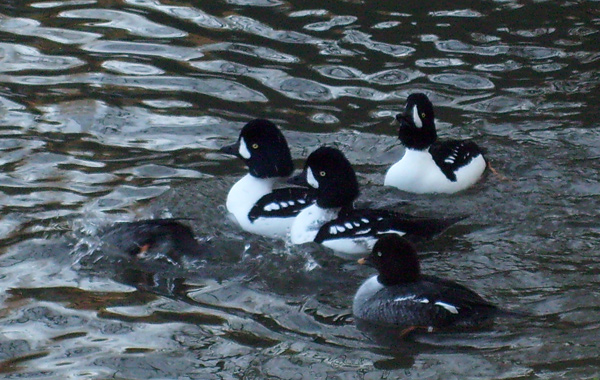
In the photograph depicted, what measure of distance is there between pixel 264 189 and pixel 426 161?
4.90 ft

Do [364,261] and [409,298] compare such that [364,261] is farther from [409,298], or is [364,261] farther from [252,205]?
[252,205]

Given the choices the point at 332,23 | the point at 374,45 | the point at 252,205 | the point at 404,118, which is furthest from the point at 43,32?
the point at 404,118

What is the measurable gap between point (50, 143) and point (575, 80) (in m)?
5.51

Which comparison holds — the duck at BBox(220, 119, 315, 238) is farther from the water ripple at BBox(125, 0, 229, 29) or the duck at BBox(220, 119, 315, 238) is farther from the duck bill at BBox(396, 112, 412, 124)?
the water ripple at BBox(125, 0, 229, 29)

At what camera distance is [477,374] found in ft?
20.3

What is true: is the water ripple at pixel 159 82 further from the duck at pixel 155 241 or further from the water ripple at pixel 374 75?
the duck at pixel 155 241

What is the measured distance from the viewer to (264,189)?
29.5 ft

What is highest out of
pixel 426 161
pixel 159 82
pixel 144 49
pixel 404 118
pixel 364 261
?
pixel 144 49

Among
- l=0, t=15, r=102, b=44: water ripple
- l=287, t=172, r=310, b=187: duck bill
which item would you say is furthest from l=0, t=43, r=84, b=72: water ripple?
l=287, t=172, r=310, b=187: duck bill

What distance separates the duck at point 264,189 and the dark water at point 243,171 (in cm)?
25

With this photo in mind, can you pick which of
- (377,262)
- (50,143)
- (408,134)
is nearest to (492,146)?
(408,134)

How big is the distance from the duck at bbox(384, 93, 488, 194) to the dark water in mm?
118

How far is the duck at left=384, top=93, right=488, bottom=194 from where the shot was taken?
9312 millimetres

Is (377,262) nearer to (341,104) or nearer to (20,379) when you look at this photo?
(20,379)
